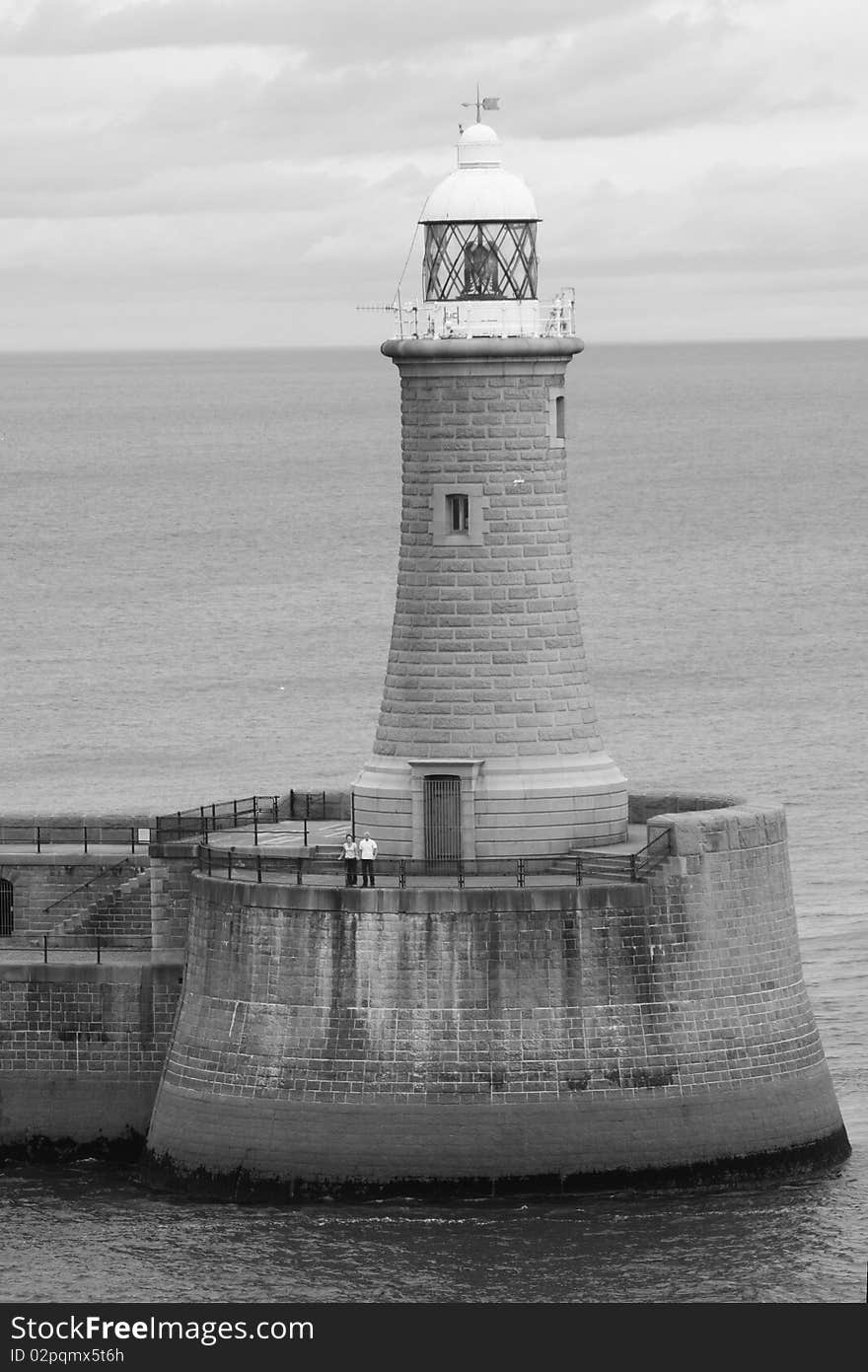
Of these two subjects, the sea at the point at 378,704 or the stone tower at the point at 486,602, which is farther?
the stone tower at the point at 486,602

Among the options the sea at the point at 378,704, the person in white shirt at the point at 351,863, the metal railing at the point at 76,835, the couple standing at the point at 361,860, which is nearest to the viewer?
the sea at the point at 378,704

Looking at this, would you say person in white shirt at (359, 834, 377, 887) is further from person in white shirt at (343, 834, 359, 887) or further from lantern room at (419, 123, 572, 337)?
lantern room at (419, 123, 572, 337)

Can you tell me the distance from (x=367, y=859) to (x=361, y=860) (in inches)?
4.7

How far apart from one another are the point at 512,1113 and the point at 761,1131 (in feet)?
10.2

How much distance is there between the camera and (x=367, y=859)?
44062 mm

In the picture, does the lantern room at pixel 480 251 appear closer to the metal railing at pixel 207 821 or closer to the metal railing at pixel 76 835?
the metal railing at pixel 207 821

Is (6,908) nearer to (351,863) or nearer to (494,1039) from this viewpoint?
(351,863)

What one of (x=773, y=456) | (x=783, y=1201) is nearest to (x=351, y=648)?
(x=783, y=1201)

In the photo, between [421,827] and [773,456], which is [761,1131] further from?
[773,456]

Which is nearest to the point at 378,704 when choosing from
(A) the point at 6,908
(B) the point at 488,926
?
(A) the point at 6,908

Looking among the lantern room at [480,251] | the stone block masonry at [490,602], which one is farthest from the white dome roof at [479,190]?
the stone block masonry at [490,602]

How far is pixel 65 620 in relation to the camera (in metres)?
111

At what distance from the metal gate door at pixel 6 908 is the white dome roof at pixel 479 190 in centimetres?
1029

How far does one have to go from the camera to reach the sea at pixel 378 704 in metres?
40.7
